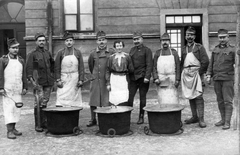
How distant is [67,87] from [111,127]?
1456 mm


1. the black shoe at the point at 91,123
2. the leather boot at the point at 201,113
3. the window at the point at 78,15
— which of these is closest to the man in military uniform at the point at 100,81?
the black shoe at the point at 91,123

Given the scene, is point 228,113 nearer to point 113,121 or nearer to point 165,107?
point 165,107

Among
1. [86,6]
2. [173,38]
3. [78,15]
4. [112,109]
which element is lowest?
[112,109]

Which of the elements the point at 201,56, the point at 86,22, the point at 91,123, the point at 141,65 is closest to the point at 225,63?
the point at 201,56

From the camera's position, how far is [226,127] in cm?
614

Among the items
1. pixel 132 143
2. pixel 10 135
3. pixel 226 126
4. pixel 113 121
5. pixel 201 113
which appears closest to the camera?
pixel 132 143

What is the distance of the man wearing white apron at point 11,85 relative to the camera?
5910 millimetres

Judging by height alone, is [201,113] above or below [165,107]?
below

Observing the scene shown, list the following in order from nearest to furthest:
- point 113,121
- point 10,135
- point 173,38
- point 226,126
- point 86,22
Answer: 1. point 113,121
2. point 10,135
3. point 226,126
4. point 86,22
5. point 173,38

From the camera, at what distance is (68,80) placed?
6.64 meters

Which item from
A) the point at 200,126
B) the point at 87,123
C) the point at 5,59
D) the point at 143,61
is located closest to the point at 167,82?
the point at 143,61

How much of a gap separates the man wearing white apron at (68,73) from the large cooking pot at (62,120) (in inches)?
31.3

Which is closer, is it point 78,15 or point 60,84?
point 60,84

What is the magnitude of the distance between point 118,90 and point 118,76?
294 mm
